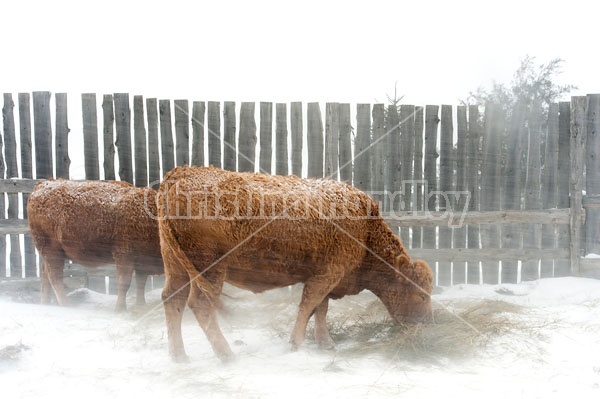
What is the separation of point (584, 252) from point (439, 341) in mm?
3746

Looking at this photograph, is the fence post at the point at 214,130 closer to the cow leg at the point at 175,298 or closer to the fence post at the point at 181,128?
the fence post at the point at 181,128

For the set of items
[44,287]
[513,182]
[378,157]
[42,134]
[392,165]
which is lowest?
[44,287]

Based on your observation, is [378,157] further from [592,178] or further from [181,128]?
[592,178]

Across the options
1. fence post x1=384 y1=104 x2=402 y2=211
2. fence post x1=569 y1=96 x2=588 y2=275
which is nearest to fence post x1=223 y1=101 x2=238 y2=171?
fence post x1=384 y1=104 x2=402 y2=211

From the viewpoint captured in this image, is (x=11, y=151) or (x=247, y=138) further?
(x=11, y=151)

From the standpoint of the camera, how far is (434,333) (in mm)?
4363

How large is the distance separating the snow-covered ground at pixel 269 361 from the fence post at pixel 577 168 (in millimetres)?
1234

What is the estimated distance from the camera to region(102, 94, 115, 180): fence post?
657cm

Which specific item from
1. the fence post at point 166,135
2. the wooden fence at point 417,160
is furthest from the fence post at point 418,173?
the fence post at point 166,135

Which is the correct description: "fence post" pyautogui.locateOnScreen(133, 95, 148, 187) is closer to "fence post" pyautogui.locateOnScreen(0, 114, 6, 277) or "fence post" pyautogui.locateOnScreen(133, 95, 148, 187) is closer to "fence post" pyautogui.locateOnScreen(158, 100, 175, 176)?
"fence post" pyautogui.locateOnScreen(158, 100, 175, 176)

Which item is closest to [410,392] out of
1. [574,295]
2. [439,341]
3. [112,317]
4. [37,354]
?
[439,341]

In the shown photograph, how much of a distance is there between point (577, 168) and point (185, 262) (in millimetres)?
5468

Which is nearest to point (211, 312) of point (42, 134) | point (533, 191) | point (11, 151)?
point (42, 134)

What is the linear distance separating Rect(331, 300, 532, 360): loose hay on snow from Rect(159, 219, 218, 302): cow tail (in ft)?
4.09
